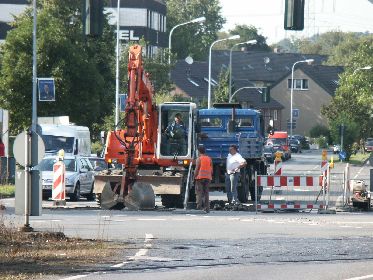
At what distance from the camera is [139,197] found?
34344 mm

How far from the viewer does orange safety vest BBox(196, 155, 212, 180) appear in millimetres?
34438

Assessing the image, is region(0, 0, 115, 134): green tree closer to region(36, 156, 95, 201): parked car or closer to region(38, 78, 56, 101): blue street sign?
region(38, 78, 56, 101): blue street sign

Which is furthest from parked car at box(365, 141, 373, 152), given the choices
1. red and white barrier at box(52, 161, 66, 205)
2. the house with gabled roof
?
red and white barrier at box(52, 161, 66, 205)

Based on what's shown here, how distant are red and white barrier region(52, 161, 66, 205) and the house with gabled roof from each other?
317ft

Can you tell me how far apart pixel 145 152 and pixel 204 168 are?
3.66m

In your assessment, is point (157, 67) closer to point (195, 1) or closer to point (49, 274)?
point (49, 274)

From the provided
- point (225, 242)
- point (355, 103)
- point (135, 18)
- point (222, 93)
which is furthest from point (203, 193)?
point (355, 103)

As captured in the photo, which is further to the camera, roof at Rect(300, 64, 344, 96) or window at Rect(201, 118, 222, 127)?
roof at Rect(300, 64, 344, 96)

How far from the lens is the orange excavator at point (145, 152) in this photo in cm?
3459

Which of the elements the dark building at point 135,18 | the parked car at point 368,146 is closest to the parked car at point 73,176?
the dark building at point 135,18

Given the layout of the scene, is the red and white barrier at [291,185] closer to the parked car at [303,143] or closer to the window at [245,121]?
the window at [245,121]

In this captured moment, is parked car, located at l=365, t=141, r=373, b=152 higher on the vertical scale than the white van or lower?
lower

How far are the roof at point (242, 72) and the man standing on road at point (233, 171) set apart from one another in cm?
9542

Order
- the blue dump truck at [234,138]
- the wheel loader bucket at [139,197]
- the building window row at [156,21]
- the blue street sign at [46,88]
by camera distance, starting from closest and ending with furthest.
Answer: the wheel loader bucket at [139,197] < the blue dump truck at [234,138] < the blue street sign at [46,88] < the building window row at [156,21]
